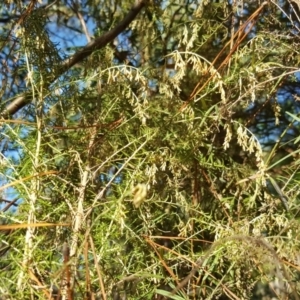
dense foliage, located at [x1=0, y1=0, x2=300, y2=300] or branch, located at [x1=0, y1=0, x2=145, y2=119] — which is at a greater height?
branch, located at [x1=0, y1=0, x2=145, y2=119]

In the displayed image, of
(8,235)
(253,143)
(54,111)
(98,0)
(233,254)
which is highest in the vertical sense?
(98,0)

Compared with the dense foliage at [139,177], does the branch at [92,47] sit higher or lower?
higher

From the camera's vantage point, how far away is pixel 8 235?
97cm

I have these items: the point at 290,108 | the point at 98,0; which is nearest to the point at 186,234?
the point at 290,108

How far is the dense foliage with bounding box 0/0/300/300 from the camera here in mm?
980

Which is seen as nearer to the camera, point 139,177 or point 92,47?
point 139,177

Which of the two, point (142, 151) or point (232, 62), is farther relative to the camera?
point (232, 62)

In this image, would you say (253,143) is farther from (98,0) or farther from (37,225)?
(98,0)

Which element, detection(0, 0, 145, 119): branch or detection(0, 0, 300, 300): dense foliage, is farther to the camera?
detection(0, 0, 145, 119): branch

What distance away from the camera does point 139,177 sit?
43.6 inches

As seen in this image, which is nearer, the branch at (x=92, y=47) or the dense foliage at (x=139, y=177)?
the dense foliage at (x=139, y=177)

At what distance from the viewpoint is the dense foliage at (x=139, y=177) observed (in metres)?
0.98

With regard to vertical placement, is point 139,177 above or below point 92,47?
below

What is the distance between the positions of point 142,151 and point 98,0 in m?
0.84
